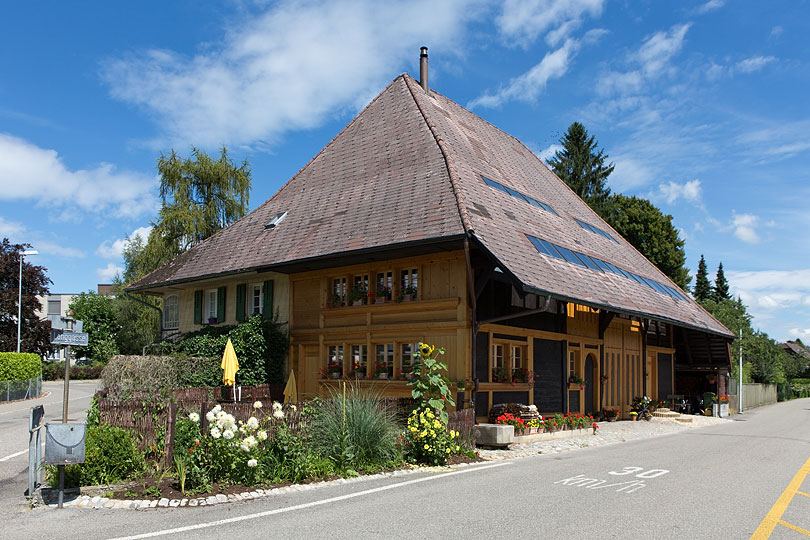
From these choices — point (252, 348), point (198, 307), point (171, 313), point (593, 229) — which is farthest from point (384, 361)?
point (593, 229)

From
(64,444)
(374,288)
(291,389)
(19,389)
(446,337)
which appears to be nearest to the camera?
(64,444)

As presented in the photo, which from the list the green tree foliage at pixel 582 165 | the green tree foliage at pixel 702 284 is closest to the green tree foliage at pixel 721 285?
the green tree foliage at pixel 702 284

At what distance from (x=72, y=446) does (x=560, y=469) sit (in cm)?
787

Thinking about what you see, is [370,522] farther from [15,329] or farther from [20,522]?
[15,329]

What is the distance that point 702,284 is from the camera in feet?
300

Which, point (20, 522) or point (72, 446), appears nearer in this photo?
point (20, 522)

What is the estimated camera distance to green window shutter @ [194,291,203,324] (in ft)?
76.9

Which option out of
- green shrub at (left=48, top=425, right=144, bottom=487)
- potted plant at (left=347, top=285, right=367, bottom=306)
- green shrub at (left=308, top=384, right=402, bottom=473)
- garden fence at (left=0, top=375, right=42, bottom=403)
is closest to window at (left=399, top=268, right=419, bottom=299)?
potted plant at (left=347, top=285, right=367, bottom=306)

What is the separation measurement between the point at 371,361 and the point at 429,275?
2960mm

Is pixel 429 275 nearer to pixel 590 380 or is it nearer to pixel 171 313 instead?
pixel 590 380

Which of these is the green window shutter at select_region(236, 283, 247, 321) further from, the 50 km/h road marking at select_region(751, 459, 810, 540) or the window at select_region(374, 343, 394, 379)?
the 50 km/h road marking at select_region(751, 459, 810, 540)

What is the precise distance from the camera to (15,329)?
47.0m

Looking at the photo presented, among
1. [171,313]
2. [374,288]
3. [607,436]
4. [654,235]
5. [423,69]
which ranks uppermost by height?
[423,69]

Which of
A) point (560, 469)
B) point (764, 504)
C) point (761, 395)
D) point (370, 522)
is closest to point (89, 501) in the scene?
point (370, 522)
